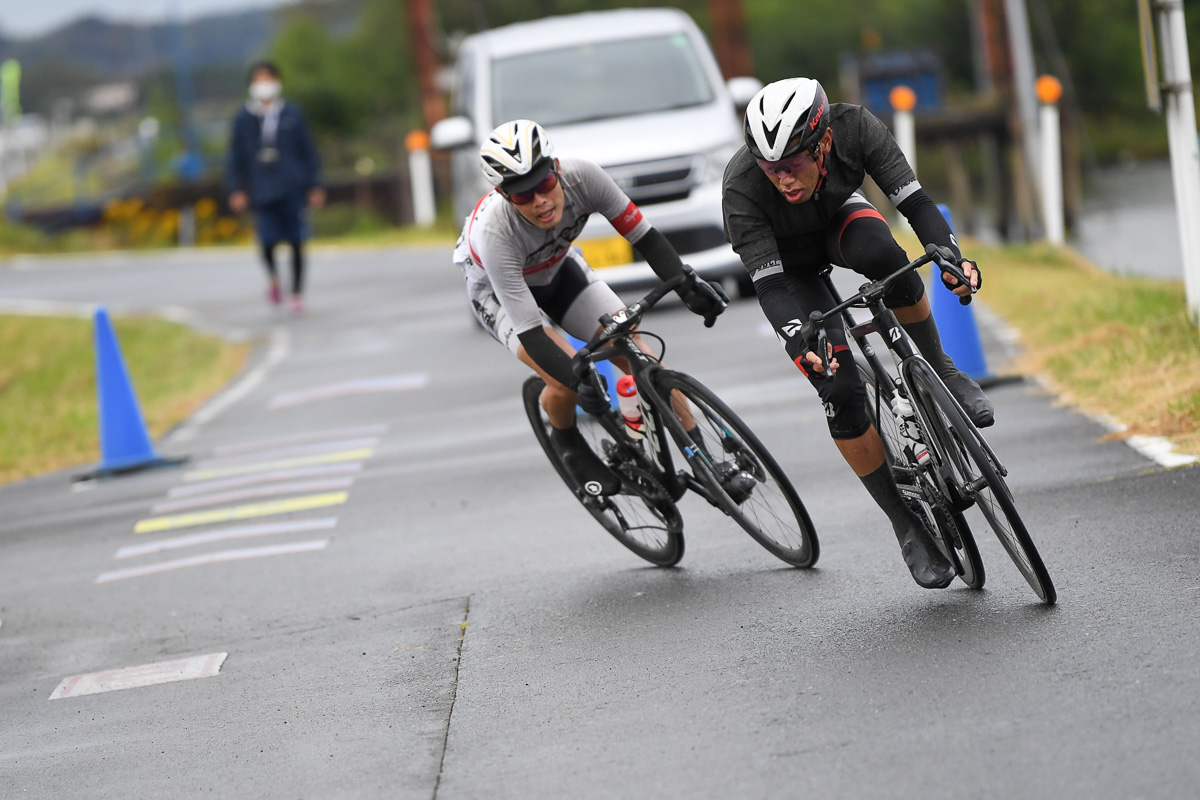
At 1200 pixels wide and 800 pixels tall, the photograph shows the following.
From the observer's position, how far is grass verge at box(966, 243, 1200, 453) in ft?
26.3

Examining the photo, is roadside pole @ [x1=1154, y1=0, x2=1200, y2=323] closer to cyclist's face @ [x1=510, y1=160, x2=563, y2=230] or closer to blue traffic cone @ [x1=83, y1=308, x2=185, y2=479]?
cyclist's face @ [x1=510, y1=160, x2=563, y2=230]

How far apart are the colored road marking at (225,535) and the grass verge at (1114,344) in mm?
4035

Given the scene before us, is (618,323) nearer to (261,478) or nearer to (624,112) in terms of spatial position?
(261,478)

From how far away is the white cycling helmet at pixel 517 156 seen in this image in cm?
611

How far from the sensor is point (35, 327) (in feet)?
63.8

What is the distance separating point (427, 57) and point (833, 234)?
25366 mm

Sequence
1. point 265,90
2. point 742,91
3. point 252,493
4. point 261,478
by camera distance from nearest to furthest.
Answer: point 252,493 < point 261,478 < point 742,91 < point 265,90

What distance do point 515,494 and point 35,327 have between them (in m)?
12.4

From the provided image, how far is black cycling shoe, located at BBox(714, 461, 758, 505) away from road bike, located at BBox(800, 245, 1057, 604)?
2.04 feet

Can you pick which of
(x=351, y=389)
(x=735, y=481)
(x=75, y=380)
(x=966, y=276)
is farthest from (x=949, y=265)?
(x=75, y=380)

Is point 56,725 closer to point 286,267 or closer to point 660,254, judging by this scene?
point 660,254

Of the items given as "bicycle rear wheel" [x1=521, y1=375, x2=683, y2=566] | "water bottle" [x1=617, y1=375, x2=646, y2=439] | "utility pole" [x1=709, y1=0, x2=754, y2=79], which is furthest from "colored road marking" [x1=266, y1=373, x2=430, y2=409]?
"utility pole" [x1=709, y1=0, x2=754, y2=79]

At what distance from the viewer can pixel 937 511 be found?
5633 millimetres

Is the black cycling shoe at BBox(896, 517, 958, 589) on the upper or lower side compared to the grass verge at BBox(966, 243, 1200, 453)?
upper
